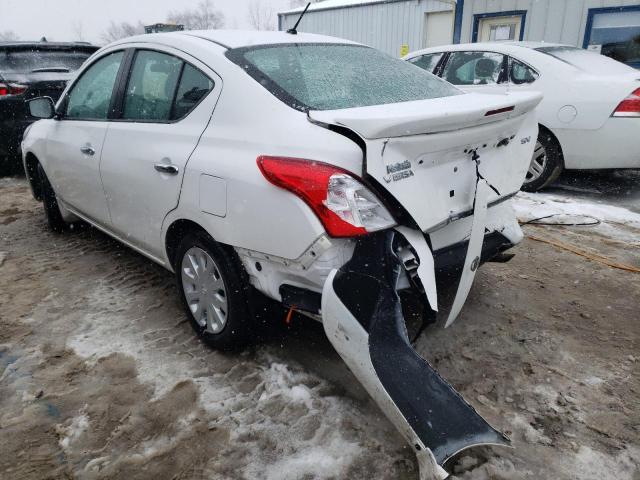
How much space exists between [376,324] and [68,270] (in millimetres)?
2817

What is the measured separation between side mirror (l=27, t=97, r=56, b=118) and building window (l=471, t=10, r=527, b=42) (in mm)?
9329

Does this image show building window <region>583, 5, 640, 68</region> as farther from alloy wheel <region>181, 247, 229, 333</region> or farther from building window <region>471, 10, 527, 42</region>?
alloy wheel <region>181, 247, 229, 333</region>

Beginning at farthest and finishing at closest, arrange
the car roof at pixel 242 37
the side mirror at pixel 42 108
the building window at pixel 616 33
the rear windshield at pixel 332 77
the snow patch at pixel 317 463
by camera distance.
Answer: the building window at pixel 616 33, the side mirror at pixel 42 108, the car roof at pixel 242 37, the rear windshield at pixel 332 77, the snow patch at pixel 317 463

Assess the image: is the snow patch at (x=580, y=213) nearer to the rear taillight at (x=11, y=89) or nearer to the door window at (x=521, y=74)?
the door window at (x=521, y=74)

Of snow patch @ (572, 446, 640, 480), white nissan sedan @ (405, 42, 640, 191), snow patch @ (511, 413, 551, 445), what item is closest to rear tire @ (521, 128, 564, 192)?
white nissan sedan @ (405, 42, 640, 191)

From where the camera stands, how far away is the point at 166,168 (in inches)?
98.0

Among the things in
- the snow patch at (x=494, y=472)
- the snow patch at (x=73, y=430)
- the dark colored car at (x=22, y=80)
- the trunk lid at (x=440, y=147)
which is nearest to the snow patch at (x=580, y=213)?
the trunk lid at (x=440, y=147)

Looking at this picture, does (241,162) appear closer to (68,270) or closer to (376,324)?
(376,324)

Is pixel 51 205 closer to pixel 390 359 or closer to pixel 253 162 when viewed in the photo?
pixel 253 162

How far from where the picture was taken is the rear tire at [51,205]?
421 cm

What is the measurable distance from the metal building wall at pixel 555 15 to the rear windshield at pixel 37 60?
8.51m

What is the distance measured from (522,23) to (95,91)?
9.72 m

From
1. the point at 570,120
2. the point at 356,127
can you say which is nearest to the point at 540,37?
the point at 570,120

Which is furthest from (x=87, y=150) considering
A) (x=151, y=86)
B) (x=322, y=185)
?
(x=322, y=185)
